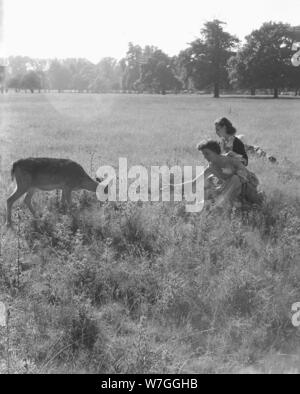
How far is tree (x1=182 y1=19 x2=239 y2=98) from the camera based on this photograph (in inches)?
2108

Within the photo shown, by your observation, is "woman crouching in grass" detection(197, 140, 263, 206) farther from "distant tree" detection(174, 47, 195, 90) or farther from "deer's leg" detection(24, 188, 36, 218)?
"distant tree" detection(174, 47, 195, 90)

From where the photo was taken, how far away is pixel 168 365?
3812 mm

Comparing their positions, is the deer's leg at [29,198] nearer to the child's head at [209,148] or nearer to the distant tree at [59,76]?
the child's head at [209,148]

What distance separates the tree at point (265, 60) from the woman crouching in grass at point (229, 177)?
5261 cm

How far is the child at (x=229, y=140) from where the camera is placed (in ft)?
25.8

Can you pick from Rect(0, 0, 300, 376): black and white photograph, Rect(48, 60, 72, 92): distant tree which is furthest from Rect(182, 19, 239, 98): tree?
Rect(48, 60, 72, 92): distant tree

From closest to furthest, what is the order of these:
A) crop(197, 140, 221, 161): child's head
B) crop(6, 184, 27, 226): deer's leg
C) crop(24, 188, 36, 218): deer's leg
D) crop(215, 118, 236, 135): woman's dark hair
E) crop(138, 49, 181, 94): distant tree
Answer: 1. crop(6, 184, 27, 226): deer's leg
2. crop(24, 188, 36, 218): deer's leg
3. crop(197, 140, 221, 161): child's head
4. crop(215, 118, 236, 135): woman's dark hair
5. crop(138, 49, 181, 94): distant tree

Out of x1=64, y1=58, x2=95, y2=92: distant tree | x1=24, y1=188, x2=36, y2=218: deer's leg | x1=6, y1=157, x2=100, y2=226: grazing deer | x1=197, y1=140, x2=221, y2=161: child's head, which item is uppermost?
x1=64, y1=58, x2=95, y2=92: distant tree

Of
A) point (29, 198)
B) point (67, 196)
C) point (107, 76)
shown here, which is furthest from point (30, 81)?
point (67, 196)

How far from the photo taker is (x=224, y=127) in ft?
25.8

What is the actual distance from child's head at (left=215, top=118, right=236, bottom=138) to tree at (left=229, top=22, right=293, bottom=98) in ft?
171

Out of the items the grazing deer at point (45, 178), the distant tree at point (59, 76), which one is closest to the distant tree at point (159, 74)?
the distant tree at point (59, 76)

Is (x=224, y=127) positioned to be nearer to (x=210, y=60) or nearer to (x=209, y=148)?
(x=209, y=148)

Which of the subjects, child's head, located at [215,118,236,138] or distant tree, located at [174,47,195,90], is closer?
child's head, located at [215,118,236,138]
